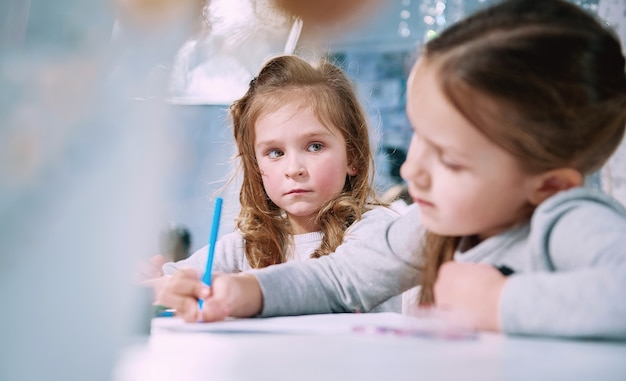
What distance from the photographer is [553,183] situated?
0.62m

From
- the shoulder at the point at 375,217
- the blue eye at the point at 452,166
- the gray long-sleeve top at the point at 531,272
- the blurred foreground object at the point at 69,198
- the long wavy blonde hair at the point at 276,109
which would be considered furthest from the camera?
the long wavy blonde hair at the point at 276,109

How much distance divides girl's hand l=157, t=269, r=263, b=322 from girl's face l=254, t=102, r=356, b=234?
0.47 m

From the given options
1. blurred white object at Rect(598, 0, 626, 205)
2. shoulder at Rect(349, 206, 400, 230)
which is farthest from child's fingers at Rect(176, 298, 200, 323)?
blurred white object at Rect(598, 0, 626, 205)

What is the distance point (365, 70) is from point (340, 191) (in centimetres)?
229

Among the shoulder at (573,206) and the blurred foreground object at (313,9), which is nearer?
the shoulder at (573,206)

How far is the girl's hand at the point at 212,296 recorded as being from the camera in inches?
26.4

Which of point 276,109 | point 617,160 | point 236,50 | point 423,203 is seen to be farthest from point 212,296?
point 236,50

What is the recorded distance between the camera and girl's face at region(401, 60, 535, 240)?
1.96 ft

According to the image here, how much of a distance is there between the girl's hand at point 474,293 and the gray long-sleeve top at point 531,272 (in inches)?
0.5

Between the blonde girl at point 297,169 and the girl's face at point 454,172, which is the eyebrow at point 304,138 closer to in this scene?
the blonde girl at point 297,169

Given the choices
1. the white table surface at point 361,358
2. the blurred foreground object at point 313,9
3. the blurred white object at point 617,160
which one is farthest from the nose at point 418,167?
the blurred foreground object at point 313,9

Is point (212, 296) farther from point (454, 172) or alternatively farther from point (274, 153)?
point (274, 153)

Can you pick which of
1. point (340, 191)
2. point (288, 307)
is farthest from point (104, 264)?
point (340, 191)

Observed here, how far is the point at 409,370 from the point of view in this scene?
1.25 ft
